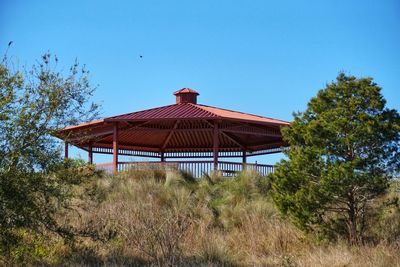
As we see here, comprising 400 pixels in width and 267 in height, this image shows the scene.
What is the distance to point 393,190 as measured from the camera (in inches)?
622

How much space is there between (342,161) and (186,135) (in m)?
14.9

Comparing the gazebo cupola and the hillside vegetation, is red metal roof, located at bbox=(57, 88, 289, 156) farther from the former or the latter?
the hillside vegetation

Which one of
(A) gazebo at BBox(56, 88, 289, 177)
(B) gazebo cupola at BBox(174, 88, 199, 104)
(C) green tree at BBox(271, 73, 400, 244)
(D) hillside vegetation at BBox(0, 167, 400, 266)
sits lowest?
(D) hillside vegetation at BBox(0, 167, 400, 266)

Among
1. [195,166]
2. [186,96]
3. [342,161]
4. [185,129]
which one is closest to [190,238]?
[342,161]

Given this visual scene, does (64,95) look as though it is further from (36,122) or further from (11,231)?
(11,231)

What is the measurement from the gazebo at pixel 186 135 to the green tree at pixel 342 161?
22.5 feet

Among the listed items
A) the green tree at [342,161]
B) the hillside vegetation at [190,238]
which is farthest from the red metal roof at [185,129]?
the green tree at [342,161]

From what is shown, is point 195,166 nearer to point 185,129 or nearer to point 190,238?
point 185,129

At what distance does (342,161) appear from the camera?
13.6 meters

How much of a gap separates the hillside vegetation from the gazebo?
3.69m

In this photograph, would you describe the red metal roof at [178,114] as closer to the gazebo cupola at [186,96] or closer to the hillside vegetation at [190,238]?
the gazebo cupola at [186,96]

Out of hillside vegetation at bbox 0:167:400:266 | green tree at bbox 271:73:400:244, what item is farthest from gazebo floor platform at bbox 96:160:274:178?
green tree at bbox 271:73:400:244

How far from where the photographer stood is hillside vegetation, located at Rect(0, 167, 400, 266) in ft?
40.9

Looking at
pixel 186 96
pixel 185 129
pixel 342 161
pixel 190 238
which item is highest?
pixel 186 96
